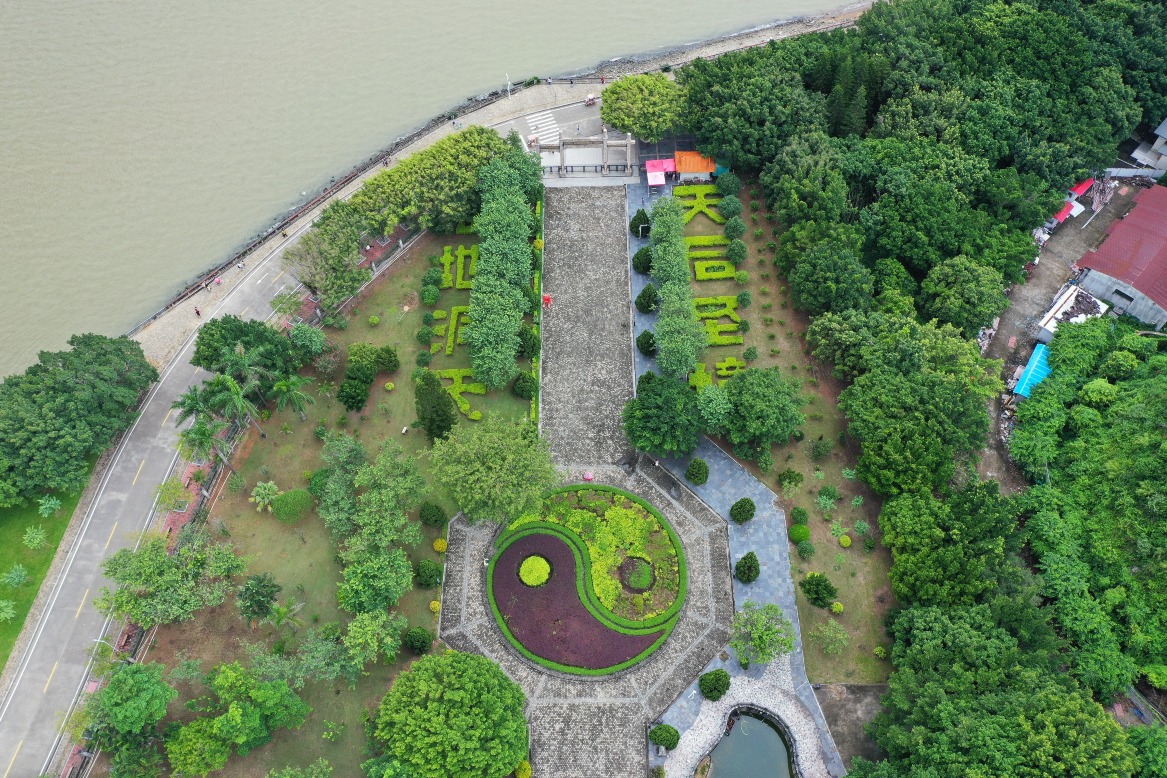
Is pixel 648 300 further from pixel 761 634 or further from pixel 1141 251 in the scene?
pixel 1141 251

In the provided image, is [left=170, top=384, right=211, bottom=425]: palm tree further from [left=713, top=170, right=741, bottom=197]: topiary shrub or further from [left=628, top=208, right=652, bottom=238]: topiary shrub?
[left=713, top=170, right=741, bottom=197]: topiary shrub

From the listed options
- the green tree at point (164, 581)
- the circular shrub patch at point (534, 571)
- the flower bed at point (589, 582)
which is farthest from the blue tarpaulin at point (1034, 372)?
the green tree at point (164, 581)

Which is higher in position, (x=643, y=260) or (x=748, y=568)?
(x=643, y=260)

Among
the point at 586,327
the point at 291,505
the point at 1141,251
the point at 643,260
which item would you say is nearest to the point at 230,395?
the point at 291,505

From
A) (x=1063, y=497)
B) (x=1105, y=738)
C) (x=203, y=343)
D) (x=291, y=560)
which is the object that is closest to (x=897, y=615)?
(x=1105, y=738)

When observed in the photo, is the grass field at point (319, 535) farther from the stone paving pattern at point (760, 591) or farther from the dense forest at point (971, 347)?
the dense forest at point (971, 347)

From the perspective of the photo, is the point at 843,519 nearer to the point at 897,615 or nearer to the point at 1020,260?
the point at 897,615
